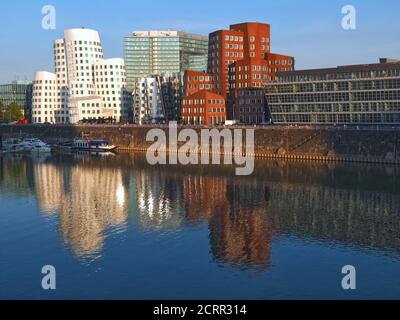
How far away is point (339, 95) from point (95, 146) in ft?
242

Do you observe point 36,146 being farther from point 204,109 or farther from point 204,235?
point 204,235

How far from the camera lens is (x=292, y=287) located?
43594mm

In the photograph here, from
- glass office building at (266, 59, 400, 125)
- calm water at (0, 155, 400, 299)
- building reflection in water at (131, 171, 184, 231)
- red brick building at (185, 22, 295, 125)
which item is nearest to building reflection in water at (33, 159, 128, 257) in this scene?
calm water at (0, 155, 400, 299)

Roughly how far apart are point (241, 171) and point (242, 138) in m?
31.4

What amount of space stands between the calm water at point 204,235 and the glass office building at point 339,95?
97.9 feet

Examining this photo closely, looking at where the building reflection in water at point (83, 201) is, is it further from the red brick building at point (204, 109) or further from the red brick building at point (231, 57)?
the red brick building at point (231, 57)

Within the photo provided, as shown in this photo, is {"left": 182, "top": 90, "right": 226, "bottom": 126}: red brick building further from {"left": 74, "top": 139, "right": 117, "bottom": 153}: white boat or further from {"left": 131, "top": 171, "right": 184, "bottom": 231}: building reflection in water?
{"left": 131, "top": 171, "right": 184, "bottom": 231}: building reflection in water

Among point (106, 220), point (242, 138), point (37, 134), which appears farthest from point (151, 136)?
point (106, 220)

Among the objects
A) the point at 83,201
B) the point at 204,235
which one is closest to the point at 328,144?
the point at 83,201

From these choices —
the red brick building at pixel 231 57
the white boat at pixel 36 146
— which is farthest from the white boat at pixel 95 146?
the red brick building at pixel 231 57

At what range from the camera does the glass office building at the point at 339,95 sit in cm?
12812

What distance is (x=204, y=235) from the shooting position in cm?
6028

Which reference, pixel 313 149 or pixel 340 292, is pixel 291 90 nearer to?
pixel 313 149
